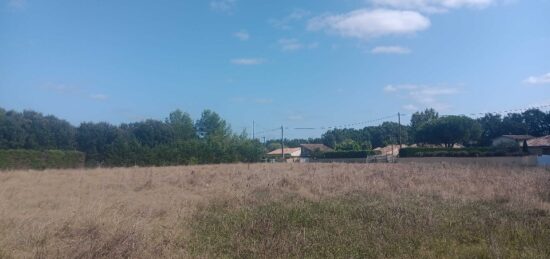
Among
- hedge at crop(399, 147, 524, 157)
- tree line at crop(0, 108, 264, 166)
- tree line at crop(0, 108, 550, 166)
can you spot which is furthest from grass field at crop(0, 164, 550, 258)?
tree line at crop(0, 108, 550, 166)

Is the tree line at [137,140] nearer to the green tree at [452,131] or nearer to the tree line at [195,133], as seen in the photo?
the tree line at [195,133]

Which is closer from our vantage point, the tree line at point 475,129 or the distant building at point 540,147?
the distant building at point 540,147

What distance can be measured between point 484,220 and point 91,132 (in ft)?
237

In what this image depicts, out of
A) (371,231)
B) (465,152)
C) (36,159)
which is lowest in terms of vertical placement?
(371,231)

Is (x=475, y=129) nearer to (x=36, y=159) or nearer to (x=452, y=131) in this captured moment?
(x=452, y=131)

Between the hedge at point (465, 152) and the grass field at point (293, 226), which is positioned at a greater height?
the hedge at point (465, 152)

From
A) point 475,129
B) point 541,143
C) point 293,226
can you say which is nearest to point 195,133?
point 475,129

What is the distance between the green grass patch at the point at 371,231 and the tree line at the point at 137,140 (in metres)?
34.5

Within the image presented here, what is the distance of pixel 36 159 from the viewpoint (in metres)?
39.1

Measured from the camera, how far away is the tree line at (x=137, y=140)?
143 feet

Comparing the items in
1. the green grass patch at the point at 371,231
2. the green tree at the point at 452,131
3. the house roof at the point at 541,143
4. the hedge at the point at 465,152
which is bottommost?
the green grass patch at the point at 371,231

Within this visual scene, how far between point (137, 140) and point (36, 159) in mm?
21821

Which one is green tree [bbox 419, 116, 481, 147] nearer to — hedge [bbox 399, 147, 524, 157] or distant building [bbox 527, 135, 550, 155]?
distant building [bbox 527, 135, 550, 155]

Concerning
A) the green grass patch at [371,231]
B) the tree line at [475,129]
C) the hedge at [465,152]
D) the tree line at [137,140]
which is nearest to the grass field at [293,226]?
the green grass patch at [371,231]
